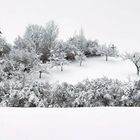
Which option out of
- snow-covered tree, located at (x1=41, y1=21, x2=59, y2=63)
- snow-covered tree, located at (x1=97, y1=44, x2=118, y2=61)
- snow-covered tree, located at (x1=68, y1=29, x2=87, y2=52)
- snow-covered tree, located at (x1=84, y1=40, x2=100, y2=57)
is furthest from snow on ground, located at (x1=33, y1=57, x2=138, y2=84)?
snow-covered tree, located at (x1=41, y1=21, x2=59, y2=63)

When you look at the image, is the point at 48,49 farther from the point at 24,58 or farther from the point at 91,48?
the point at 24,58

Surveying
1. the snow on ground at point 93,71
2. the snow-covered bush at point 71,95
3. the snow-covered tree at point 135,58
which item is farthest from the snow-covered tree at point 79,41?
the snow-covered bush at point 71,95
